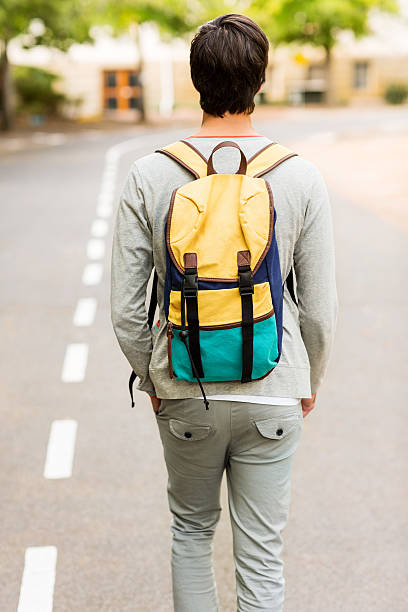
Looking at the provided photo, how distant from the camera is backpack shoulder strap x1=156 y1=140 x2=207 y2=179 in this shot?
2234 mm

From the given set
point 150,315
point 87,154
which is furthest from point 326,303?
point 87,154

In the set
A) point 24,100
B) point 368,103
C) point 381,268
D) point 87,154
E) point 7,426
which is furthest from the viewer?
point 368,103

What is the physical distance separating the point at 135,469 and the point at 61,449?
0.50m

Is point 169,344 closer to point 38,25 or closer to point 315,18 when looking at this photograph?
point 38,25

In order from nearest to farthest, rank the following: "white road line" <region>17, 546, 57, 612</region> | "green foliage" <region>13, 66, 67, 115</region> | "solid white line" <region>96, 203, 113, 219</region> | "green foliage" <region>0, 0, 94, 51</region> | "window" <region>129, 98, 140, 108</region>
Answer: "white road line" <region>17, 546, 57, 612</region>, "solid white line" <region>96, 203, 113, 219</region>, "green foliage" <region>0, 0, 94, 51</region>, "green foliage" <region>13, 66, 67, 115</region>, "window" <region>129, 98, 140, 108</region>

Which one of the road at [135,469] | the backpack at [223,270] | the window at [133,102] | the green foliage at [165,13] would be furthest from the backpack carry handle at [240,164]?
the window at [133,102]

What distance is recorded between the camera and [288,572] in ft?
11.2

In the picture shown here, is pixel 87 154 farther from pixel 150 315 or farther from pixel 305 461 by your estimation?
pixel 150 315

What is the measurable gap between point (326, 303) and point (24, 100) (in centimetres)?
3864

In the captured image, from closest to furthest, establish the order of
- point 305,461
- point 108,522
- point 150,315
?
1. point 150,315
2. point 108,522
3. point 305,461

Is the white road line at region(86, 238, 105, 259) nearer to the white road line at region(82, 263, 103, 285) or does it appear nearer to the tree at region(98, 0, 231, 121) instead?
the white road line at region(82, 263, 103, 285)

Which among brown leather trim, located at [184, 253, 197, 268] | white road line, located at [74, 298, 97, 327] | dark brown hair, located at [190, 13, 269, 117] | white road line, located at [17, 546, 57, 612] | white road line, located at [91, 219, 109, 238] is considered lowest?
white road line, located at [91, 219, 109, 238]

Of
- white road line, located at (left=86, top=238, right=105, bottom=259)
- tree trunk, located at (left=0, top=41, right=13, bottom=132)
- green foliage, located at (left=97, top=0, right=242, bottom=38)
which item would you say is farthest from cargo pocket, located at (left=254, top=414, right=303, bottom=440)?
green foliage, located at (left=97, top=0, right=242, bottom=38)

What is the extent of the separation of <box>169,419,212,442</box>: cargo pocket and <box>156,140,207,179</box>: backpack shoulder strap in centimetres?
A: 66
